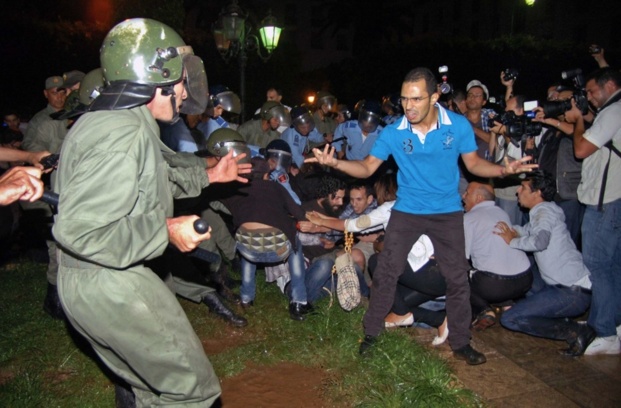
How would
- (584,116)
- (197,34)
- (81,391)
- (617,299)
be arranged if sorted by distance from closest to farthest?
(81,391), (617,299), (584,116), (197,34)

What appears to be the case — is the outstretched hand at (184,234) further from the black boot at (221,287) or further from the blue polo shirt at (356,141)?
the blue polo shirt at (356,141)

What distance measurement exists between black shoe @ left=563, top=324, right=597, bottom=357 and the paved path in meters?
0.06

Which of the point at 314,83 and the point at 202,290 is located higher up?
the point at 314,83

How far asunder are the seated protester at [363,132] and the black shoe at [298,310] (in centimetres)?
381

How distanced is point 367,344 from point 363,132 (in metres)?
5.10

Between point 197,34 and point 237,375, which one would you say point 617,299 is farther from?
point 197,34

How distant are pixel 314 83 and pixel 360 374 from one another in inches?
859

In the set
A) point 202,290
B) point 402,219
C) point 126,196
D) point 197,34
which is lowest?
point 202,290

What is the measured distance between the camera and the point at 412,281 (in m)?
4.58

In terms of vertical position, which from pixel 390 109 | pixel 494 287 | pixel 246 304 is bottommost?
pixel 246 304

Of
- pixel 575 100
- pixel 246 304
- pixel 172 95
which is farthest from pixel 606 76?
pixel 246 304

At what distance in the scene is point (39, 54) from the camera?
13.7 meters

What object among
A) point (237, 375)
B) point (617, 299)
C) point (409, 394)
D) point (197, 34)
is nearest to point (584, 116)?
point (617, 299)

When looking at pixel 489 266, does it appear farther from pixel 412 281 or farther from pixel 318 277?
pixel 318 277
